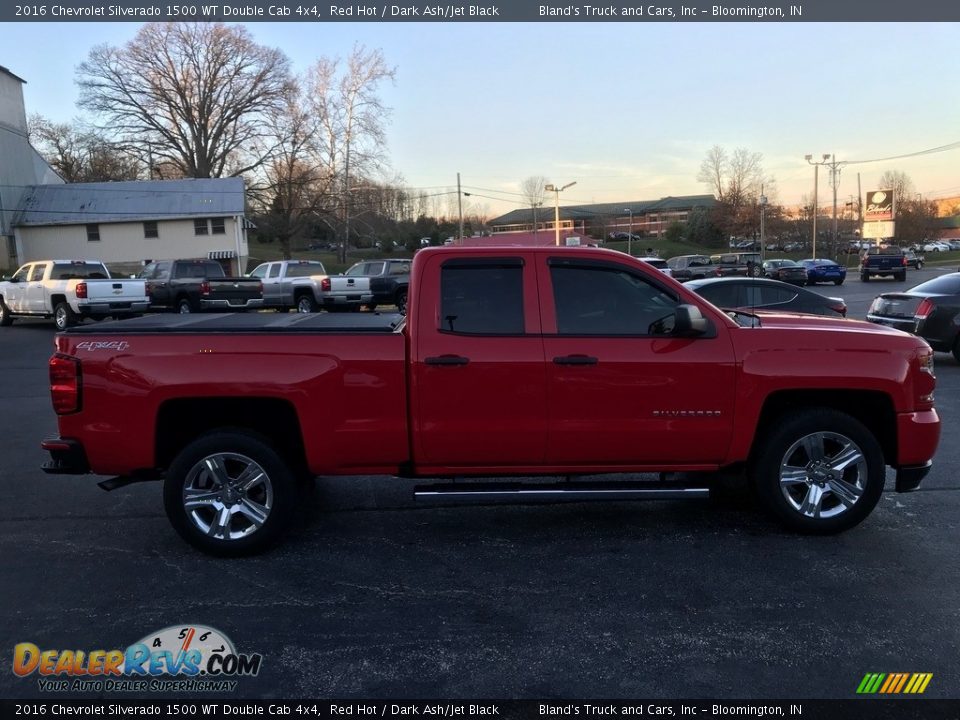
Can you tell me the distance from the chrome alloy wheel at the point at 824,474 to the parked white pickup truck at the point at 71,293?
767 inches

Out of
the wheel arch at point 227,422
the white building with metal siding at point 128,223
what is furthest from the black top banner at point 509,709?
the white building with metal siding at point 128,223

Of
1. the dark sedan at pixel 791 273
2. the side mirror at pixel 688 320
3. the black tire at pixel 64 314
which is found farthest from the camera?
the dark sedan at pixel 791 273

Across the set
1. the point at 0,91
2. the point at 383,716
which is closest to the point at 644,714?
the point at 383,716

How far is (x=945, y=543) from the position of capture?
4.90 meters

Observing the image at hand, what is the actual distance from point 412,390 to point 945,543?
142 inches

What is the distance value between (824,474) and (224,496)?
3.91 metres

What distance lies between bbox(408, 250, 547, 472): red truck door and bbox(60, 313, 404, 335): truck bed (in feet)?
1.22

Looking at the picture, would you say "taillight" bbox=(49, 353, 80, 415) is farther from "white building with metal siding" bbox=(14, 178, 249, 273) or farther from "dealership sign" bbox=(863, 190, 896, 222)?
"dealership sign" bbox=(863, 190, 896, 222)

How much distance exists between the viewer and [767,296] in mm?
12227

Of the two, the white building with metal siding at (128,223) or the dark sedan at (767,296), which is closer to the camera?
the dark sedan at (767,296)

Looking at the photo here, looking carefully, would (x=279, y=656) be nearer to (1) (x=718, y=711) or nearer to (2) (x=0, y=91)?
(1) (x=718, y=711)

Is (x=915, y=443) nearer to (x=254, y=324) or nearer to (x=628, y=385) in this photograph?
(x=628, y=385)

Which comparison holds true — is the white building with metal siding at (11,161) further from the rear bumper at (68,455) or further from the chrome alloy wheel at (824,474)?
the chrome alloy wheel at (824,474)

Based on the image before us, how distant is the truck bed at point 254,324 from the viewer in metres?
4.79
